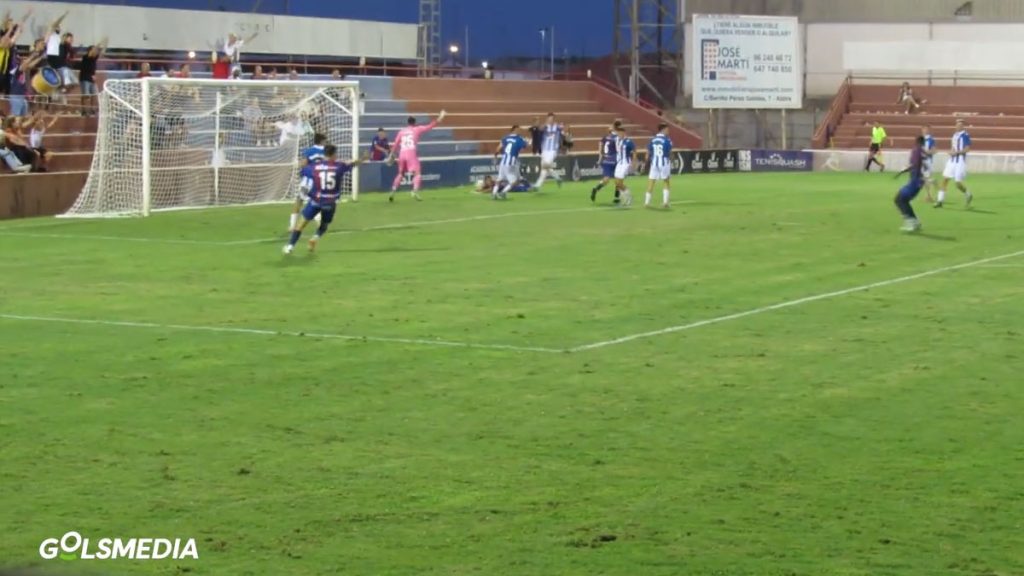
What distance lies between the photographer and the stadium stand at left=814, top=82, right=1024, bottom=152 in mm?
60844

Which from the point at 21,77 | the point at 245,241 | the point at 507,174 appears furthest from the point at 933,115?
the point at 245,241

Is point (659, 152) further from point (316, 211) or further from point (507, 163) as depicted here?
point (316, 211)

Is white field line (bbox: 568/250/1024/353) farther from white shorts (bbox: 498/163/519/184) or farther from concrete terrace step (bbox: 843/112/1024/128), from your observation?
concrete terrace step (bbox: 843/112/1024/128)

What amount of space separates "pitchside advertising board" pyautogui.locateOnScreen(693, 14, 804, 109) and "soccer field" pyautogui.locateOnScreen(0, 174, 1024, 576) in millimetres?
34725

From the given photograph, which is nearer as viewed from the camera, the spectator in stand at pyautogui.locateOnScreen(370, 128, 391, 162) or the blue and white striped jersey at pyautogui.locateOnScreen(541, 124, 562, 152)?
the blue and white striped jersey at pyautogui.locateOnScreen(541, 124, 562, 152)

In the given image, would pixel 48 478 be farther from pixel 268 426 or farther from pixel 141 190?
pixel 141 190

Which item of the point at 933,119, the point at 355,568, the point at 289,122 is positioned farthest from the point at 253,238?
the point at 933,119

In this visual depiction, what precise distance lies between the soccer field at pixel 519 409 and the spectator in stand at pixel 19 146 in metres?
8.63

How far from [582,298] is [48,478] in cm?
1006

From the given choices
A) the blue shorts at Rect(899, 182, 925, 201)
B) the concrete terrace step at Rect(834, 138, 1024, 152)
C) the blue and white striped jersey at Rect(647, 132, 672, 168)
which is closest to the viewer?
the blue shorts at Rect(899, 182, 925, 201)

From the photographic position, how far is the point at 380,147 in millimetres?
42094

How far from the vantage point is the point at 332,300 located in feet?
62.7

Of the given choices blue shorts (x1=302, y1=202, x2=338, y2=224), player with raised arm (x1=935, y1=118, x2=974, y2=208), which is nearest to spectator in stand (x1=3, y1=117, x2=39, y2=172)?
blue shorts (x1=302, y1=202, x2=338, y2=224)

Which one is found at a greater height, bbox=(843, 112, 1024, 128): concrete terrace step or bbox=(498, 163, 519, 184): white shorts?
bbox=(843, 112, 1024, 128): concrete terrace step
